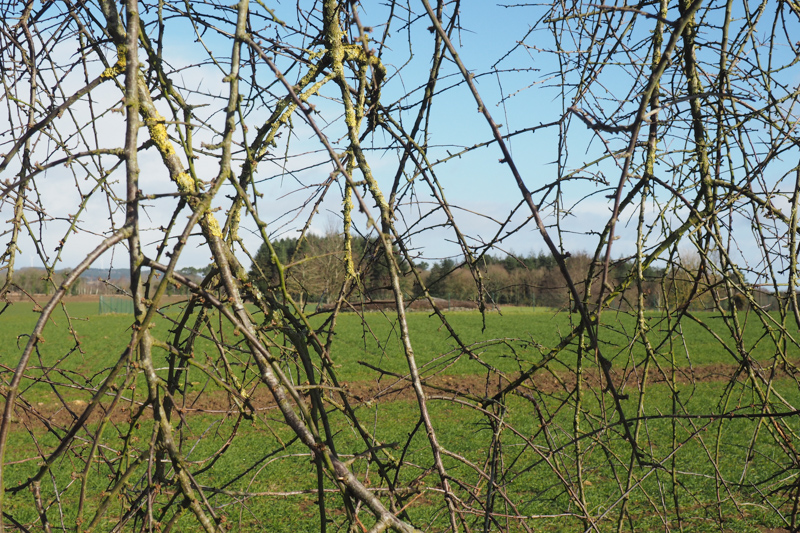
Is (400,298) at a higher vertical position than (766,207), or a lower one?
lower

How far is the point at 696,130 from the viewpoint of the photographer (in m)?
2.02

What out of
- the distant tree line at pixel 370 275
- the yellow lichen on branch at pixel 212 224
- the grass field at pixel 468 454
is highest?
the yellow lichen on branch at pixel 212 224

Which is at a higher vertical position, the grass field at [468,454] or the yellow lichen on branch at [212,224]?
the yellow lichen on branch at [212,224]

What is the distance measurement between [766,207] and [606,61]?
67 centimetres

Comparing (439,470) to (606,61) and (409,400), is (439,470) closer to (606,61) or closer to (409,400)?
(606,61)

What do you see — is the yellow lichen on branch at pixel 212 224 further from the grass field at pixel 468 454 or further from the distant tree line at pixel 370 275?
the grass field at pixel 468 454

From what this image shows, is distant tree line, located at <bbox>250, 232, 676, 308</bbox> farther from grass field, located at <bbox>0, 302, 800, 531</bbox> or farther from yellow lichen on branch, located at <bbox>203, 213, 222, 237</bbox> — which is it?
grass field, located at <bbox>0, 302, 800, 531</bbox>

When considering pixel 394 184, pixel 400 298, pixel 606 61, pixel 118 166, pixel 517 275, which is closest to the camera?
pixel 400 298

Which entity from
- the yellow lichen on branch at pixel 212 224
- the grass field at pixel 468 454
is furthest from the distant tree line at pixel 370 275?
the grass field at pixel 468 454

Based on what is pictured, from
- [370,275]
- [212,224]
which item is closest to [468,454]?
[370,275]

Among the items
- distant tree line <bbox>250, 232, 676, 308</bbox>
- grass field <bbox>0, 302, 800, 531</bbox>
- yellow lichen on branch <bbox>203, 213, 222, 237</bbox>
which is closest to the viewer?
yellow lichen on branch <bbox>203, 213, 222, 237</bbox>

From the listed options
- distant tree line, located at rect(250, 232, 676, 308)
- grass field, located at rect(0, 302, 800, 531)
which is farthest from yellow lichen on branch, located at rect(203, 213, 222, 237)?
grass field, located at rect(0, 302, 800, 531)

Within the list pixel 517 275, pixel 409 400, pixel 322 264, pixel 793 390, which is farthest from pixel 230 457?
pixel 793 390

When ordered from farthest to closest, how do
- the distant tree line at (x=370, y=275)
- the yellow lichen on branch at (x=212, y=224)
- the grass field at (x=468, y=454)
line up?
the grass field at (x=468, y=454), the distant tree line at (x=370, y=275), the yellow lichen on branch at (x=212, y=224)
